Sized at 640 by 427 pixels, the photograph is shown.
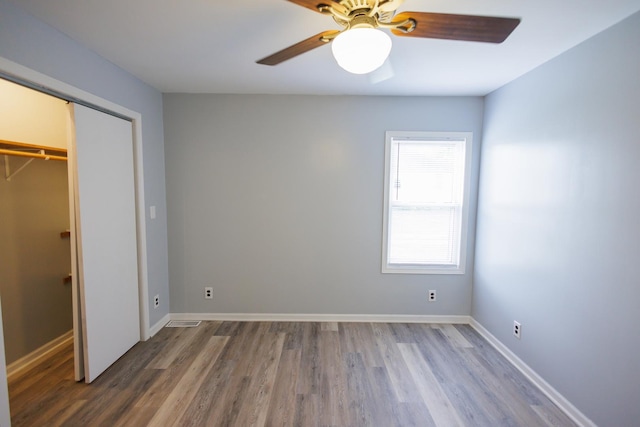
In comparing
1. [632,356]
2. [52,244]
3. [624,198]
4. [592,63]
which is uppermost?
[592,63]

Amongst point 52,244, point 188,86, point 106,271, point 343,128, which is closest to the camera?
point 106,271

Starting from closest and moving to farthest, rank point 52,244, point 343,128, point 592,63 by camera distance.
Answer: point 592,63 < point 52,244 < point 343,128

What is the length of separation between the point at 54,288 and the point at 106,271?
80cm

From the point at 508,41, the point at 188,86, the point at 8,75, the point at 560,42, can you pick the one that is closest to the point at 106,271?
the point at 8,75

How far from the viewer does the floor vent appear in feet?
9.46

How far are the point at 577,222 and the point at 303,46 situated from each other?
6.71 feet

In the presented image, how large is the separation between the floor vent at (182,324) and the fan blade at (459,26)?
10.4ft

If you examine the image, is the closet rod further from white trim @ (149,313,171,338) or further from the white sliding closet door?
white trim @ (149,313,171,338)

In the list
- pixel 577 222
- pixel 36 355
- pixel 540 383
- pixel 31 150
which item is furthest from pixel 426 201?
pixel 36 355

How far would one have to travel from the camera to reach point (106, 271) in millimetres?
2150

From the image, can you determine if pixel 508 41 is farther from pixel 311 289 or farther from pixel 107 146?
pixel 107 146

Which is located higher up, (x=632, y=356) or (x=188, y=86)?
(x=188, y=86)

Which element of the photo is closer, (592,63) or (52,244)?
(592,63)

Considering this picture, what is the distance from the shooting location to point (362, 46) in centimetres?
102
